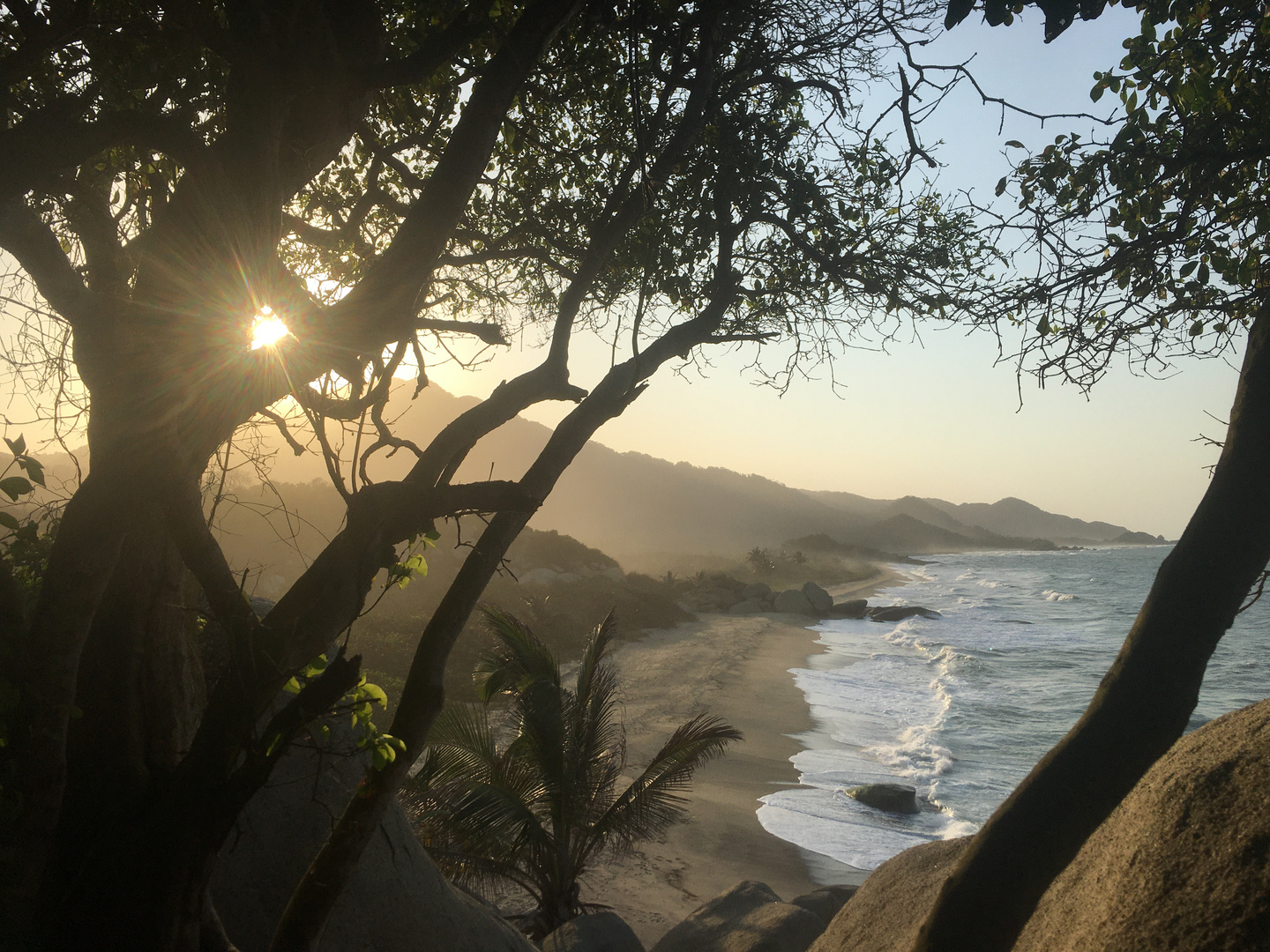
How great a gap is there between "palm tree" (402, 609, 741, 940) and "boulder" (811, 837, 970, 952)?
208 cm

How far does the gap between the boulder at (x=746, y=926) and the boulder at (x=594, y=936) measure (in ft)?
1.48

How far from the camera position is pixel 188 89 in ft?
13.8

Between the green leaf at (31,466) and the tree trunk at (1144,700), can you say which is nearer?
the green leaf at (31,466)

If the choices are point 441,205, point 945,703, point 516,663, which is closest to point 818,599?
point 945,703

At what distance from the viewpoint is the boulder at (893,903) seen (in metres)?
4.64

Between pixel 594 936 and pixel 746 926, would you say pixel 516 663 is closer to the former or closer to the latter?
pixel 594 936

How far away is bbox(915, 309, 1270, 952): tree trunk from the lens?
9.39 feet

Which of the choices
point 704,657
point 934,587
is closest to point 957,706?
point 704,657

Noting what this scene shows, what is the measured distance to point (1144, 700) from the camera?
114 inches

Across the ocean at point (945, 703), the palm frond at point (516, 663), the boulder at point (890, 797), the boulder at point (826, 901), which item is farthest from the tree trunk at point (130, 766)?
the boulder at point (890, 797)

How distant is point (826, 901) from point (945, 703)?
1486 cm

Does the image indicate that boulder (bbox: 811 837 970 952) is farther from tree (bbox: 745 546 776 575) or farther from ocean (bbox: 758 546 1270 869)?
tree (bbox: 745 546 776 575)

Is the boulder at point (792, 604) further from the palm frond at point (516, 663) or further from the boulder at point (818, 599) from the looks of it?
the palm frond at point (516, 663)

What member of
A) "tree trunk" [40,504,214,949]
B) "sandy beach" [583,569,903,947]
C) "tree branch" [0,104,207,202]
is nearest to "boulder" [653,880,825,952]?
"sandy beach" [583,569,903,947]
